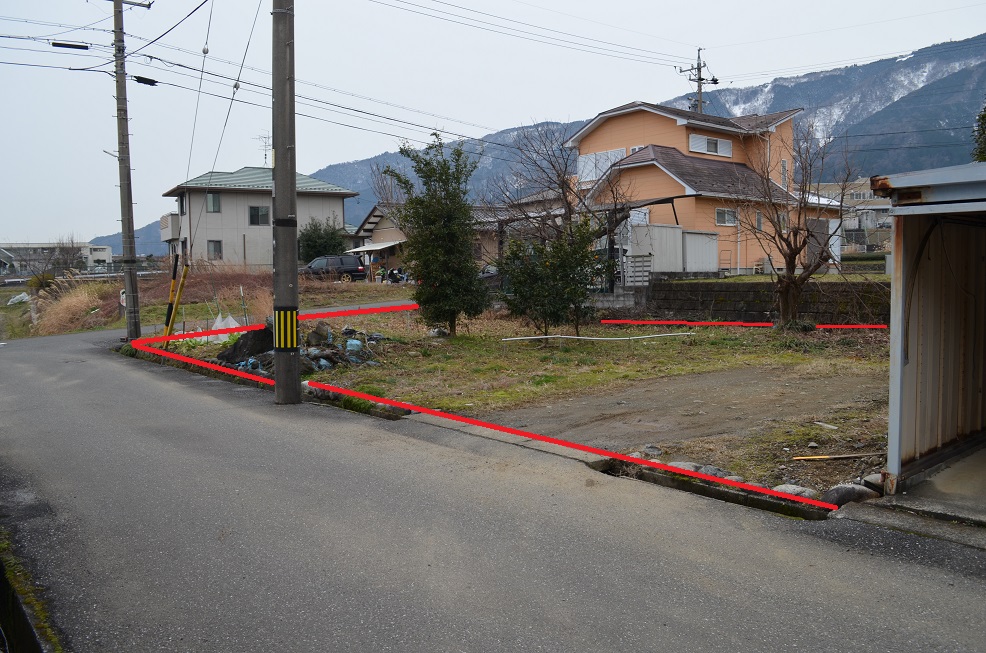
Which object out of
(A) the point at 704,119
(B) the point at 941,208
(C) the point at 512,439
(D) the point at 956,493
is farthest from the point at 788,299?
(A) the point at 704,119

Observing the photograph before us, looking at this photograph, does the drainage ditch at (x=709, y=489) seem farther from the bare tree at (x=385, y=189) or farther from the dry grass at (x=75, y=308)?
the bare tree at (x=385, y=189)

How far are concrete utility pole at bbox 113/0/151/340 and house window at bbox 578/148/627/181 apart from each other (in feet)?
65.1

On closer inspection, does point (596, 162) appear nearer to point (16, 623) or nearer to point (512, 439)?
point (512, 439)

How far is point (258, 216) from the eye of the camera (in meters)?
47.1

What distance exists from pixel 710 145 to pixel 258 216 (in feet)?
91.6

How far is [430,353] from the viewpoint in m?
14.5

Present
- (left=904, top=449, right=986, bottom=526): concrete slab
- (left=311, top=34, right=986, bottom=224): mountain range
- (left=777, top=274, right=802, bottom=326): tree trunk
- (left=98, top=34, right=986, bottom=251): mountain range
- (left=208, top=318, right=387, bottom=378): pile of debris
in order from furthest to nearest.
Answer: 1. (left=311, top=34, right=986, bottom=224): mountain range
2. (left=98, top=34, right=986, bottom=251): mountain range
3. (left=777, top=274, right=802, bottom=326): tree trunk
4. (left=208, top=318, right=387, bottom=378): pile of debris
5. (left=904, top=449, right=986, bottom=526): concrete slab

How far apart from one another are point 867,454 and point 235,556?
5.15m

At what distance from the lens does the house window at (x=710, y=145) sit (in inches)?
1275

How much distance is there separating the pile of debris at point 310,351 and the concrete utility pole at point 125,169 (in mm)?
5872

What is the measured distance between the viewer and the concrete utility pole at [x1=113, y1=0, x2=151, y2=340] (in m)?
18.8

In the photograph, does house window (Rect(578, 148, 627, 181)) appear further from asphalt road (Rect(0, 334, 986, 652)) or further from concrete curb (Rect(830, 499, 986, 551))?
concrete curb (Rect(830, 499, 986, 551))

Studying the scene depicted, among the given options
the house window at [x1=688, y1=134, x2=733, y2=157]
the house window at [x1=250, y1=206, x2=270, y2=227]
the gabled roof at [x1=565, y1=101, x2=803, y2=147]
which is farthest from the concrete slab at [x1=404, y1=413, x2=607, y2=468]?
the house window at [x1=250, y1=206, x2=270, y2=227]

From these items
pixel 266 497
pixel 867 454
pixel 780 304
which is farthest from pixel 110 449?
pixel 780 304
